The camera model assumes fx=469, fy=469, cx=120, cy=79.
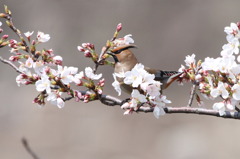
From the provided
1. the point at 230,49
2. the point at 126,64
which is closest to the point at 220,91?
the point at 230,49

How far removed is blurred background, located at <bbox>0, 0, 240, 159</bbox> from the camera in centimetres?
1002

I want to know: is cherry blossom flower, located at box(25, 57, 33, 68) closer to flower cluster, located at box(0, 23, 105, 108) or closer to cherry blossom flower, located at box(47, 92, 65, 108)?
flower cluster, located at box(0, 23, 105, 108)

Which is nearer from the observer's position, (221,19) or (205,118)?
(205,118)

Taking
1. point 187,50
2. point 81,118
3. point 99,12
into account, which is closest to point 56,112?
point 81,118

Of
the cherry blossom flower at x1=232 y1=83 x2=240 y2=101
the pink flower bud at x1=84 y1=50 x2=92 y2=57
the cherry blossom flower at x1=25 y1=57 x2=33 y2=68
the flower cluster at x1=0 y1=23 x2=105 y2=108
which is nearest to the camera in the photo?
the cherry blossom flower at x1=232 y1=83 x2=240 y2=101

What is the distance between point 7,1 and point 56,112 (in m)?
3.26

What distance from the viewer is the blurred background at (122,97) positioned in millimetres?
10016

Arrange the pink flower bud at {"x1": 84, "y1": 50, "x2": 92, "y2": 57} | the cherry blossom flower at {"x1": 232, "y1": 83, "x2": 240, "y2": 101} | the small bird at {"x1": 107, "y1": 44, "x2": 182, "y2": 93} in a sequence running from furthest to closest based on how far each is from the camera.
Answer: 1. the small bird at {"x1": 107, "y1": 44, "x2": 182, "y2": 93}
2. the pink flower bud at {"x1": 84, "y1": 50, "x2": 92, "y2": 57}
3. the cherry blossom flower at {"x1": 232, "y1": 83, "x2": 240, "y2": 101}

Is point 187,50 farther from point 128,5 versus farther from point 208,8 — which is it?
point 128,5

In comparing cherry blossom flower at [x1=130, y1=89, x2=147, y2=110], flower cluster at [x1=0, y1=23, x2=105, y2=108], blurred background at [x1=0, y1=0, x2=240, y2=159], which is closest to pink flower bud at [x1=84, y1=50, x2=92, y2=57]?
flower cluster at [x1=0, y1=23, x2=105, y2=108]

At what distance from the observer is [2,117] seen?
11766mm

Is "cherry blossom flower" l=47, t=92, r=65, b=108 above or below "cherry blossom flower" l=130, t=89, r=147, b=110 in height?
below

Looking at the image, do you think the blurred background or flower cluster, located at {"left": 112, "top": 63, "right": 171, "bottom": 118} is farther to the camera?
the blurred background

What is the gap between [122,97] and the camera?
10.8 metres
